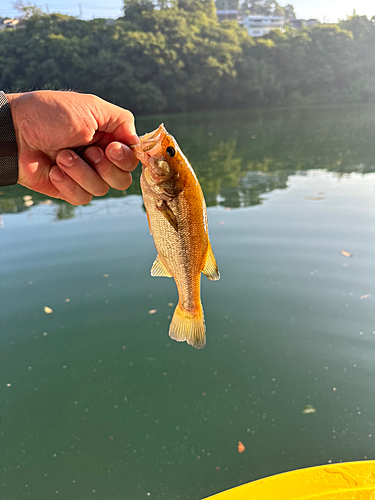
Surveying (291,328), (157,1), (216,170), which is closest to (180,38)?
(157,1)

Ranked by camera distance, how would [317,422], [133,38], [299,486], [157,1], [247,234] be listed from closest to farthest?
[299,486] < [317,422] < [247,234] < [133,38] < [157,1]

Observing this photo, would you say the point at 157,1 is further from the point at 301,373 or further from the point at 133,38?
the point at 301,373

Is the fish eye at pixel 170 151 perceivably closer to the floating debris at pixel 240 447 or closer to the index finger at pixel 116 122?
the index finger at pixel 116 122

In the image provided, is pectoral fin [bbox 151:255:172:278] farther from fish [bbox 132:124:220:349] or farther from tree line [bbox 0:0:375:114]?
tree line [bbox 0:0:375:114]

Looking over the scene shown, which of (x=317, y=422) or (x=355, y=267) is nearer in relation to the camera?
(x=317, y=422)

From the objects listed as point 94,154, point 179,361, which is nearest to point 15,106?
point 94,154

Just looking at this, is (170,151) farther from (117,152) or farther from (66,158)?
(66,158)

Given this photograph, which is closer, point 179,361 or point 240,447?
point 240,447

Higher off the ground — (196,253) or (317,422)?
(196,253)

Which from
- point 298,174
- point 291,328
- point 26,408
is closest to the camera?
point 26,408
